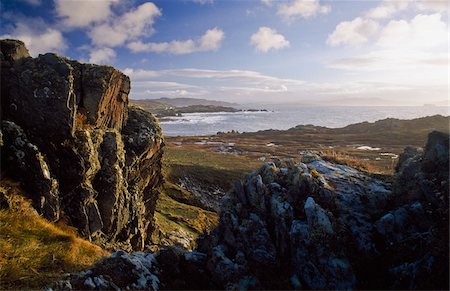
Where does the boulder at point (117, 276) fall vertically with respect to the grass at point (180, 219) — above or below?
above

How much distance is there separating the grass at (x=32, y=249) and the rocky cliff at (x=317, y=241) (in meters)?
1.54

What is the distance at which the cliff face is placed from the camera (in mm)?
16656

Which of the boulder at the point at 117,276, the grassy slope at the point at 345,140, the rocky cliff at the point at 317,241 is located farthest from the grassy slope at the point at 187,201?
the grassy slope at the point at 345,140

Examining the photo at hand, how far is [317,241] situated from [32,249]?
36.0ft

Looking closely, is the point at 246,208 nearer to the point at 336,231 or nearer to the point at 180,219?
the point at 336,231

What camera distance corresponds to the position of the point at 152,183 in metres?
29.8

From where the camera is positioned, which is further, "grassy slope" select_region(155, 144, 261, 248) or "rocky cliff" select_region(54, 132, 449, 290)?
"grassy slope" select_region(155, 144, 261, 248)

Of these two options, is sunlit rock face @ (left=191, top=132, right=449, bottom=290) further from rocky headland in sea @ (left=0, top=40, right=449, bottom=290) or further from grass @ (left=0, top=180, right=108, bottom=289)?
grass @ (left=0, top=180, right=108, bottom=289)

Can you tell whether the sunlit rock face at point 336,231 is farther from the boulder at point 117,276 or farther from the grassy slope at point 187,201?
the grassy slope at point 187,201

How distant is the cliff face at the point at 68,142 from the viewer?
54.6 ft

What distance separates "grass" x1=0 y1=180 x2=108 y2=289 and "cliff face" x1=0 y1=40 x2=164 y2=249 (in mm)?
1099

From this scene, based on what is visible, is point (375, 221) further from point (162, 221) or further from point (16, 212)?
point (162, 221)

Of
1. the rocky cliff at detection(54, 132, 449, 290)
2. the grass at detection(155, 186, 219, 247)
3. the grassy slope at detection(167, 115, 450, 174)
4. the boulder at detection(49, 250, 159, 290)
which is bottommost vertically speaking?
the grass at detection(155, 186, 219, 247)

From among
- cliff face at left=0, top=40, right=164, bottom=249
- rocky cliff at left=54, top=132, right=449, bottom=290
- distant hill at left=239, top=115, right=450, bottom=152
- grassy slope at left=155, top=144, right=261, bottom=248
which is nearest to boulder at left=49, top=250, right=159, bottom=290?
rocky cliff at left=54, top=132, right=449, bottom=290
